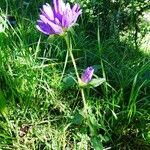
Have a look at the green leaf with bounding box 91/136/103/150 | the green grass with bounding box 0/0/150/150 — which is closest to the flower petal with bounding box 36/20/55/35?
the green grass with bounding box 0/0/150/150

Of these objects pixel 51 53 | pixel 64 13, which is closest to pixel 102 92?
pixel 51 53

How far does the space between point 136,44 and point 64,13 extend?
3.39 feet

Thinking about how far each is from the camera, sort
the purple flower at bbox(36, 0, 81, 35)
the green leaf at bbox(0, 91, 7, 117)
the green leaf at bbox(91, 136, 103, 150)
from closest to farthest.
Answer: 1. the purple flower at bbox(36, 0, 81, 35)
2. the green leaf at bbox(91, 136, 103, 150)
3. the green leaf at bbox(0, 91, 7, 117)

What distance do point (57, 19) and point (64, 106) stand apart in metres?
0.61

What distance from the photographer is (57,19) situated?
181 centimetres

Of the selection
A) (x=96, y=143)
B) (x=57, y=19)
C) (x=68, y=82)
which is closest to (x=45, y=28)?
(x=57, y=19)

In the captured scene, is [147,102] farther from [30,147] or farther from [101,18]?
[101,18]

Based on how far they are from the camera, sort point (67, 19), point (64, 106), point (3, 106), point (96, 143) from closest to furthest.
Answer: point (67, 19) → point (96, 143) → point (3, 106) → point (64, 106)

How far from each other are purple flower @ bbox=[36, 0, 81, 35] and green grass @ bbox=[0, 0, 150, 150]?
1.40 ft

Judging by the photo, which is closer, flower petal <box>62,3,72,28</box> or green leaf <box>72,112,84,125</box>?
flower petal <box>62,3,72,28</box>

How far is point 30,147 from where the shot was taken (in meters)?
2.17

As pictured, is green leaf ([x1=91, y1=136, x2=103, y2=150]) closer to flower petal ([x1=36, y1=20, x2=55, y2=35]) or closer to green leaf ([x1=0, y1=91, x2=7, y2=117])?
green leaf ([x1=0, y1=91, x2=7, y2=117])

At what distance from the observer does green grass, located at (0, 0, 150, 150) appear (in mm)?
2162

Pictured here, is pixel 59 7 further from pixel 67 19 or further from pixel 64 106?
pixel 64 106
